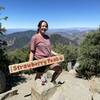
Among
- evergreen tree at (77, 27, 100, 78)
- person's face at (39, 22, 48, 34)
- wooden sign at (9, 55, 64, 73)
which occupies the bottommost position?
evergreen tree at (77, 27, 100, 78)

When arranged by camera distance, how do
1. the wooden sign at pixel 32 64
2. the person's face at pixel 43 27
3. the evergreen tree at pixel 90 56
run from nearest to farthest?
the wooden sign at pixel 32 64, the person's face at pixel 43 27, the evergreen tree at pixel 90 56

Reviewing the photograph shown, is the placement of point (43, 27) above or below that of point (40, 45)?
above

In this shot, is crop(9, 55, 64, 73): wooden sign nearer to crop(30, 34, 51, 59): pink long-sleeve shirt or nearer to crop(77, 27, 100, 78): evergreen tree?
crop(30, 34, 51, 59): pink long-sleeve shirt

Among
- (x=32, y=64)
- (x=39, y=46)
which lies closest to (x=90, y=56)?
(x=39, y=46)

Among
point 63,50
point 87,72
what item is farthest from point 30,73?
point 63,50

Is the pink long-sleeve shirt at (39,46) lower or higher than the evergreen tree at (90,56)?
higher

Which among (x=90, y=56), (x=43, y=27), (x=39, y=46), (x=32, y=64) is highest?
(x=43, y=27)

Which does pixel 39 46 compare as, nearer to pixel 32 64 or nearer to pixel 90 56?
pixel 32 64

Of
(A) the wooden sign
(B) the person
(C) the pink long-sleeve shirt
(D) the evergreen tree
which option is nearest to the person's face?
(B) the person

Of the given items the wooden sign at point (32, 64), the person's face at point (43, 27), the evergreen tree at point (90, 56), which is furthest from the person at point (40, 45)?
the evergreen tree at point (90, 56)

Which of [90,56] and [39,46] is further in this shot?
[90,56]

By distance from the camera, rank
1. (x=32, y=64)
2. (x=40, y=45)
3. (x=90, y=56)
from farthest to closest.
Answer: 1. (x=90, y=56)
2. (x=40, y=45)
3. (x=32, y=64)

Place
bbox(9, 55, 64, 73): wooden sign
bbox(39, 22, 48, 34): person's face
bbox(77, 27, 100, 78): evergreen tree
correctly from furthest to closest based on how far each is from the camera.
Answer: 1. bbox(77, 27, 100, 78): evergreen tree
2. bbox(39, 22, 48, 34): person's face
3. bbox(9, 55, 64, 73): wooden sign

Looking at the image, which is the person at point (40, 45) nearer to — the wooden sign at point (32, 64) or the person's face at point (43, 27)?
the person's face at point (43, 27)
